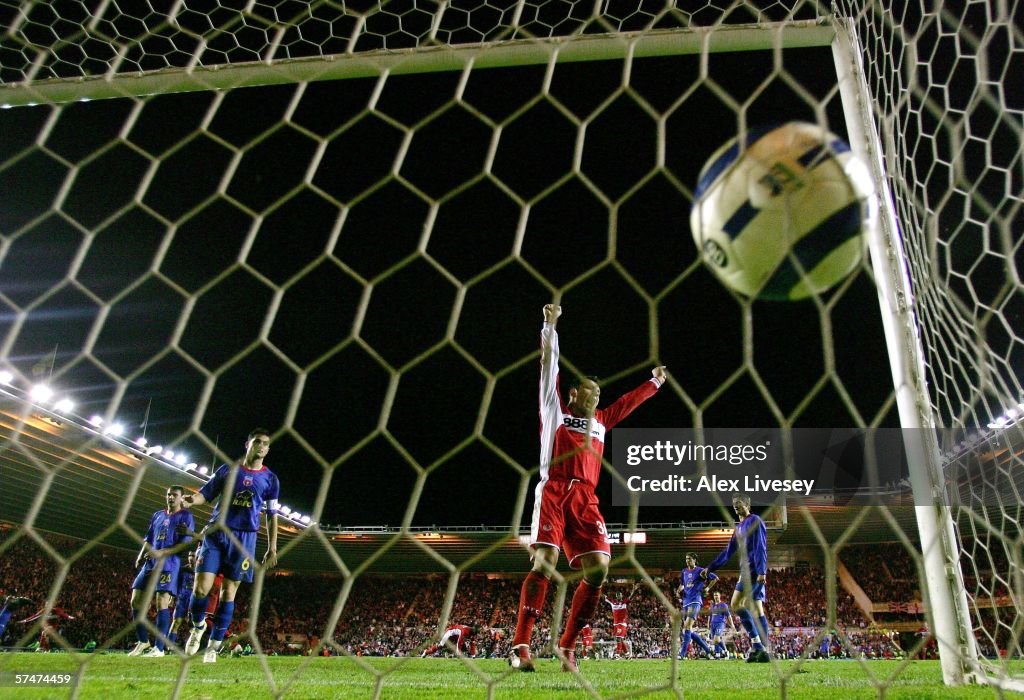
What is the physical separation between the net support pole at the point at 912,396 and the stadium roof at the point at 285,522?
28.2ft

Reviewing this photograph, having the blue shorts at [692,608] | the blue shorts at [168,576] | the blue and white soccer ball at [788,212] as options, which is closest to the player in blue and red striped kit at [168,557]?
the blue shorts at [168,576]

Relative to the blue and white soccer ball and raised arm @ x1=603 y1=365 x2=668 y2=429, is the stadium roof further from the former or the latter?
the blue and white soccer ball

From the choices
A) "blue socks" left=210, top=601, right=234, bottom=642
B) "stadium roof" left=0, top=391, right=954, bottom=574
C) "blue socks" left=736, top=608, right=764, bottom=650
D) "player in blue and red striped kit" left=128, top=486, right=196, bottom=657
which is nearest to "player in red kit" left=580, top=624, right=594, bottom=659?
"blue socks" left=736, top=608, right=764, bottom=650

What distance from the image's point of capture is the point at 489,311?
336 inches

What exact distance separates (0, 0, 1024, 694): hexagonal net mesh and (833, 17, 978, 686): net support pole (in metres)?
0.01

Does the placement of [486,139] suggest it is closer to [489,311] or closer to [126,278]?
[489,311]

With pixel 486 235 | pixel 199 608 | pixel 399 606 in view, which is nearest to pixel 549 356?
pixel 199 608

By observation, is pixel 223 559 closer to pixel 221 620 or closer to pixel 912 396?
pixel 221 620

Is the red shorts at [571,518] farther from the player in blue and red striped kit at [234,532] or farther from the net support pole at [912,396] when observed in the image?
the player in blue and red striped kit at [234,532]

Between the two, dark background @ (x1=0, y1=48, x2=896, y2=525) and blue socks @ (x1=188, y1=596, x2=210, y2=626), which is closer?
dark background @ (x1=0, y1=48, x2=896, y2=525)

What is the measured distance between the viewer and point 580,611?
2.92 m

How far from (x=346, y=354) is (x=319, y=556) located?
13237 millimetres

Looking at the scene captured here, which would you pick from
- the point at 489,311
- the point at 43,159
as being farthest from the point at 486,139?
the point at 489,311

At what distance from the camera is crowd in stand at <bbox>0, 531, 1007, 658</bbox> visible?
52.1 feet
